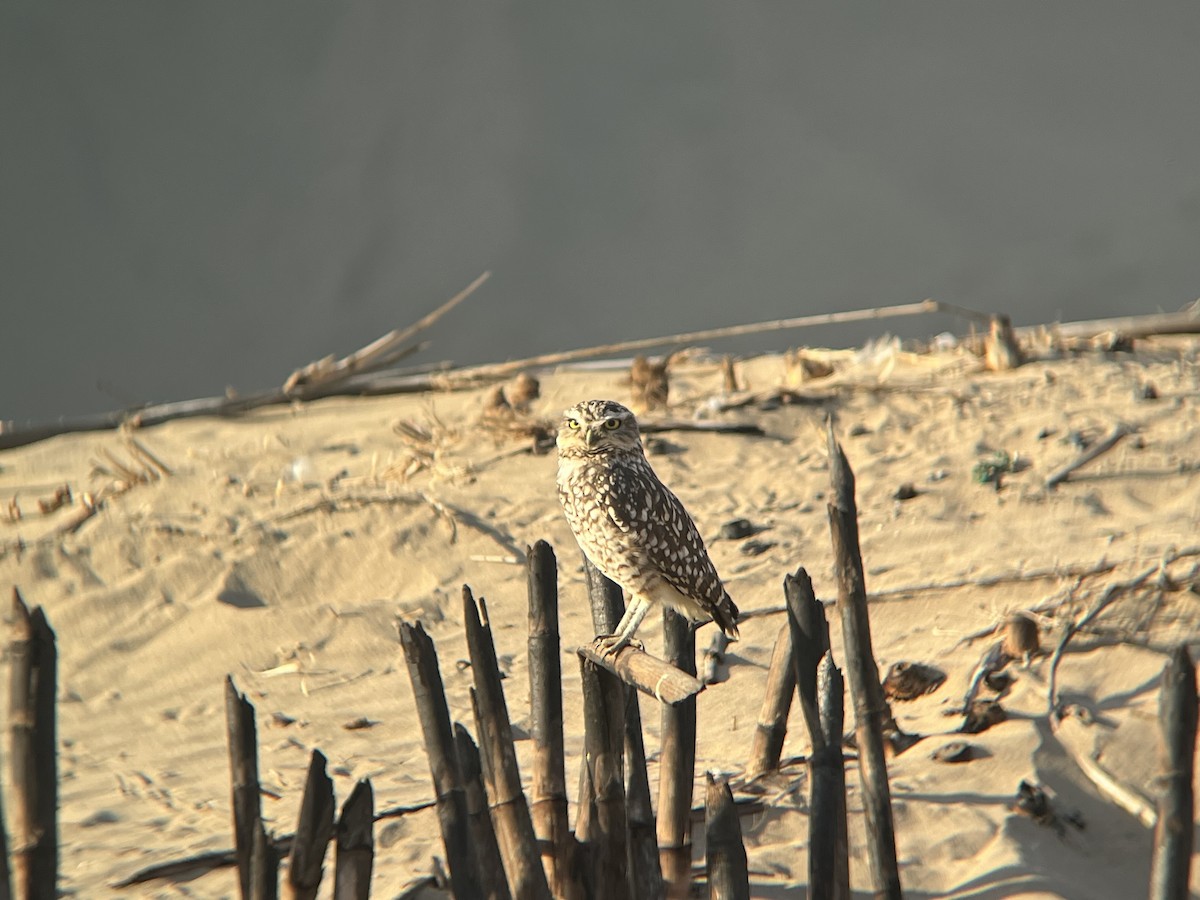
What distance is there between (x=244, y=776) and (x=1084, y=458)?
4428mm

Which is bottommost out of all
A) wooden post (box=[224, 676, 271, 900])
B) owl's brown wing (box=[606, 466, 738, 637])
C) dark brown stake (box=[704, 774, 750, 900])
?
dark brown stake (box=[704, 774, 750, 900])

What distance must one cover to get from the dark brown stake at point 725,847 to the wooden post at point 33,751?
128 centimetres

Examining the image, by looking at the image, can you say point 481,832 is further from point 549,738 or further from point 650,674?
point 650,674

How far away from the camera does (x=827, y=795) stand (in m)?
2.78

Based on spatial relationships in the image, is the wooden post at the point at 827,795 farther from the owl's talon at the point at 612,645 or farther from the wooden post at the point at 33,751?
the wooden post at the point at 33,751

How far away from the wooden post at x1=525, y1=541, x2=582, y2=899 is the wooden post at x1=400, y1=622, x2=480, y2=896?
0.34 m

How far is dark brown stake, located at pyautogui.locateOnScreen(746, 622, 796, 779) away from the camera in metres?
3.60

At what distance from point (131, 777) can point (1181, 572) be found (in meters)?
3.77

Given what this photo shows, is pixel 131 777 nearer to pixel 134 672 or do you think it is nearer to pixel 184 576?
pixel 134 672

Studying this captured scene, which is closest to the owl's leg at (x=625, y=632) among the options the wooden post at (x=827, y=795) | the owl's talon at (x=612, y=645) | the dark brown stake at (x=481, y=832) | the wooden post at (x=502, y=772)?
the owl's talon at (x=612, y=645)

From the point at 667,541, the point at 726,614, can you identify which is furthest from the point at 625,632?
the point at 726,614

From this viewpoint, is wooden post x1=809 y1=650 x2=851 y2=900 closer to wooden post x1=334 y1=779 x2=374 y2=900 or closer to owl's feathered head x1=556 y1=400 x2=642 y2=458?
wooden post x1=334 y1=779 x2=374 y2=900

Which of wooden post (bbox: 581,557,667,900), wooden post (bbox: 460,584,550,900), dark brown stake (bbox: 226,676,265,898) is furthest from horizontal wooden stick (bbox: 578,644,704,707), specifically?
dark brown stake (bbox: 226,676,265,898)

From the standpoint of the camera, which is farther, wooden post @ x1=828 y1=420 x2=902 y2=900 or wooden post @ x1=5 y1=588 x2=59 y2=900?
wooden post @ x1=828 y1=420 x2=902 y2=900
